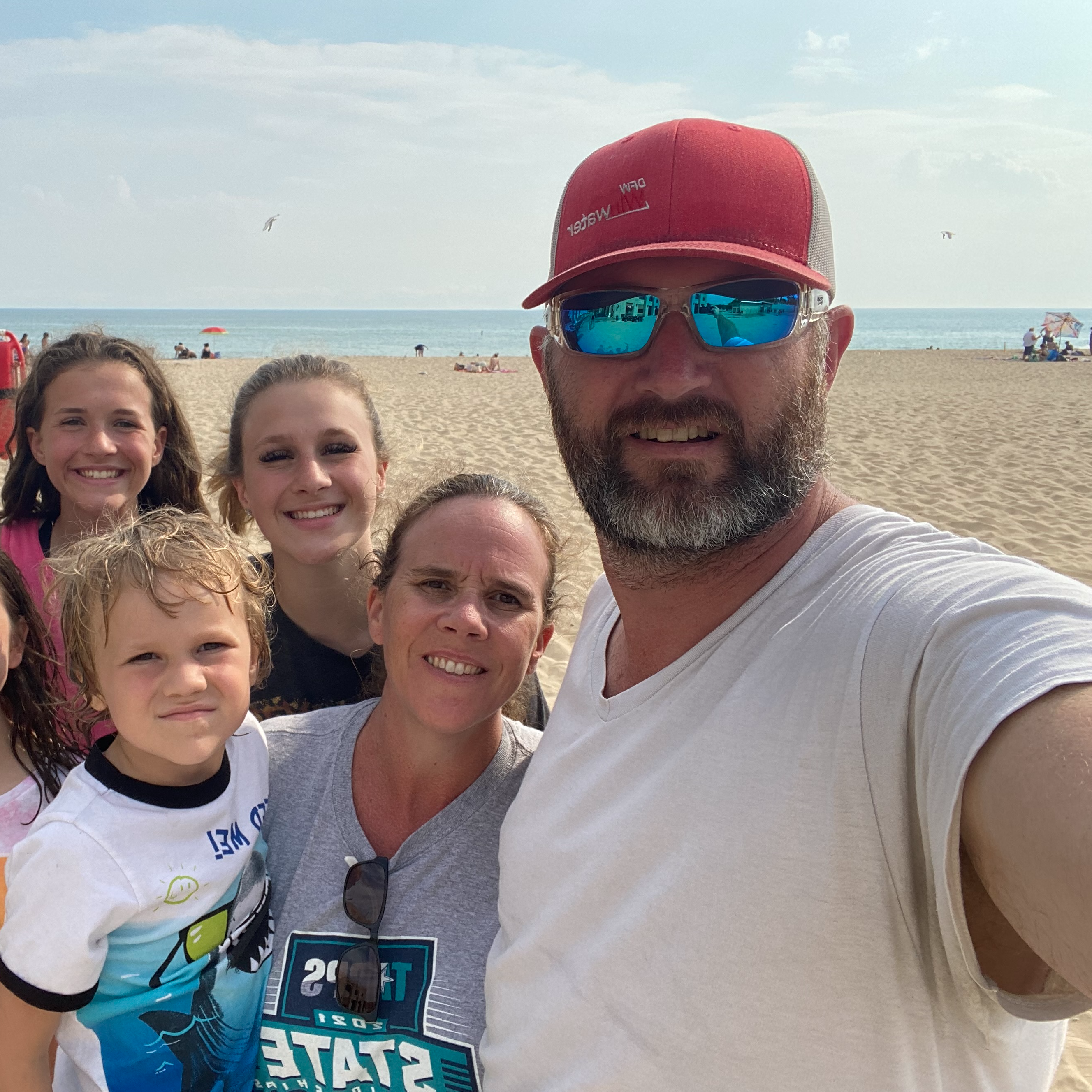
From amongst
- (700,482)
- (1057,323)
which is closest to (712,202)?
(700,482)

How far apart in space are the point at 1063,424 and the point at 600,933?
1648 cm

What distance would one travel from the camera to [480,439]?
44.4 feet

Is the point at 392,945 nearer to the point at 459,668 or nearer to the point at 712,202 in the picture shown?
Answer: the point at 459,668

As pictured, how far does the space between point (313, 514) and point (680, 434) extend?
5.30ft

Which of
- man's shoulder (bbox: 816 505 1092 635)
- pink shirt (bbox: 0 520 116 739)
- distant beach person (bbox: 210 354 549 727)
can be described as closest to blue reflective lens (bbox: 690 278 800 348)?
man's shoulder (bbox: 816 505 1092 635)

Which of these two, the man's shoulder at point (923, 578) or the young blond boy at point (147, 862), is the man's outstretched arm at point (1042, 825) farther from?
the young blond boy at point (147, 862)

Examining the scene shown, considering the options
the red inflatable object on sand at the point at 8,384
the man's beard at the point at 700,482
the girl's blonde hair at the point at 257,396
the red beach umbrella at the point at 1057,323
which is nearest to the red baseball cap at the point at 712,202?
the man's beard at the point at 700,482

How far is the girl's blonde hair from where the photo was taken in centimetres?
293

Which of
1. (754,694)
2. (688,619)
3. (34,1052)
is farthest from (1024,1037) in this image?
(34,1052)

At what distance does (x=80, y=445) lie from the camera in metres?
3.06

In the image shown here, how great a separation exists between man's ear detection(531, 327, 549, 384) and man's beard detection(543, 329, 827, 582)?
288 mm

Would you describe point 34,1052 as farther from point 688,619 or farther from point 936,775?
point 936,775

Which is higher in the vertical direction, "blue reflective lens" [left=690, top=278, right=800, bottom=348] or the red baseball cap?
the red baseball cap

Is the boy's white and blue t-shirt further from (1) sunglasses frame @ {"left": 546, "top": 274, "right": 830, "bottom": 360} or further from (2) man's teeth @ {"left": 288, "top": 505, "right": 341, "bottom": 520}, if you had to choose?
(1) sunglasses frame @ {"left": 546, "top": 274, "right": 830, "bottom": 360}
